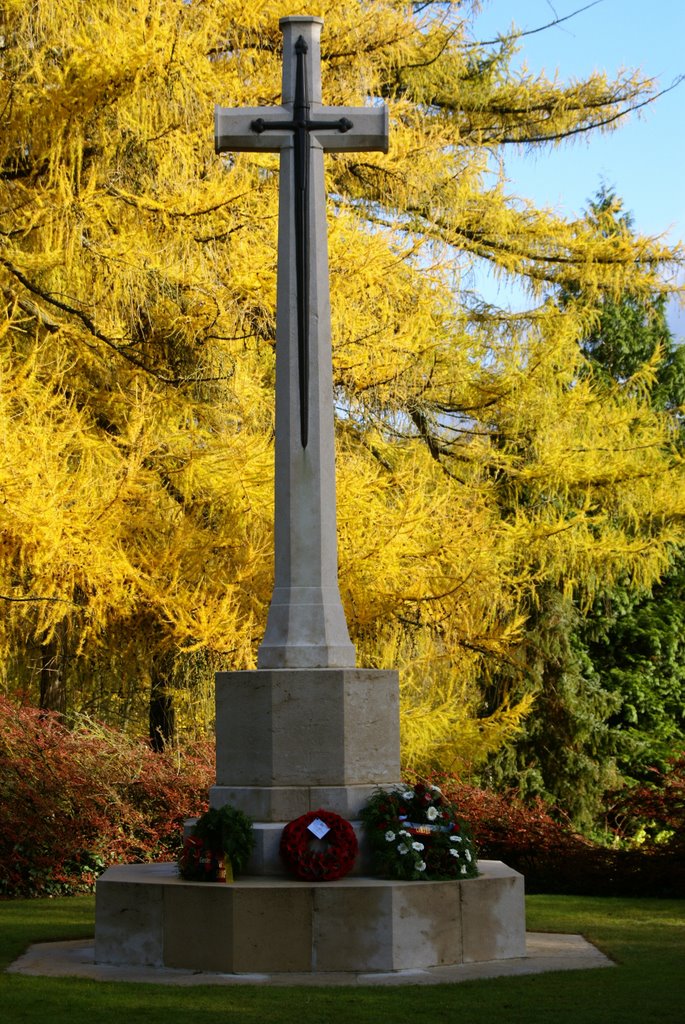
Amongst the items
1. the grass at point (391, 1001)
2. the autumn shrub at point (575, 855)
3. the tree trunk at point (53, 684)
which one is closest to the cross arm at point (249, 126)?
the grass at point (391, 1001)

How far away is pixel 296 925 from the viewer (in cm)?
677

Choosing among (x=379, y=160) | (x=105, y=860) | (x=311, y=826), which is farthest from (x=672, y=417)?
(x=311, y=826)

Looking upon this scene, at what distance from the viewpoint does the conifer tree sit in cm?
1088

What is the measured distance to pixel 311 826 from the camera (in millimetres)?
7141

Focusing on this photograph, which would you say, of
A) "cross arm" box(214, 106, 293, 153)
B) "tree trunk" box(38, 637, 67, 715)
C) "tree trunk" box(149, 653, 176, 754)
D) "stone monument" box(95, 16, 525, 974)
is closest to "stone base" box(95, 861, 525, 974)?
"stone monument" box(95, 16, 525, 974)

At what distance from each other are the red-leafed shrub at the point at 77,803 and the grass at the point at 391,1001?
3473 millimetres

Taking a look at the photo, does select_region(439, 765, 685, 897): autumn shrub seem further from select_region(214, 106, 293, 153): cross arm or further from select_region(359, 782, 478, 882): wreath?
select_region(214, 106, 293, 153): cross arm

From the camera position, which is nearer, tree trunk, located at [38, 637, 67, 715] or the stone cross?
the stone cross

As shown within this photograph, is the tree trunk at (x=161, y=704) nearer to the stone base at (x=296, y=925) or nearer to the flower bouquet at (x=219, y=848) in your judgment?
the flower bouquet at (x=219, y=848)

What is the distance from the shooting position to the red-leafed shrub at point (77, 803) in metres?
11.0

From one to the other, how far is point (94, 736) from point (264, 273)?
4136 mm

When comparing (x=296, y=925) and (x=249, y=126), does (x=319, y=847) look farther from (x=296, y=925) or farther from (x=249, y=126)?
(x=249, y=126)

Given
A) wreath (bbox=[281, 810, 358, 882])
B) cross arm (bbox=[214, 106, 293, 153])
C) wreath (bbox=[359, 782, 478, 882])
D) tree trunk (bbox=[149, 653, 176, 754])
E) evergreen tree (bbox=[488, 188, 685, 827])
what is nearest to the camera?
wreath (bbox=[281, 810, 358, 882])

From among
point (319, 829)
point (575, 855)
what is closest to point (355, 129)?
point (319, 829)
